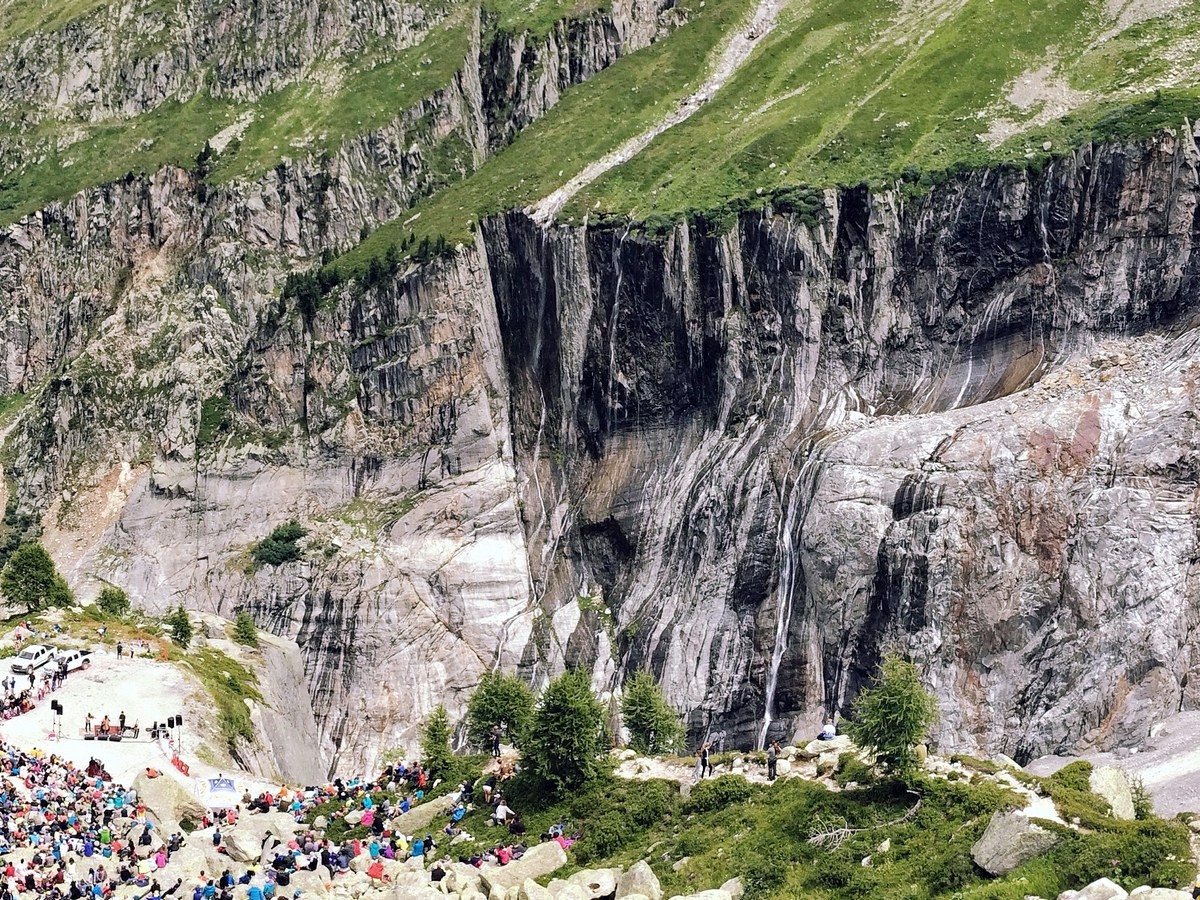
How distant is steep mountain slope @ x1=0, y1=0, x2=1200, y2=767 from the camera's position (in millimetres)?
109688

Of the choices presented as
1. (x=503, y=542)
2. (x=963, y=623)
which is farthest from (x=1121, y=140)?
(x=503, y=542)

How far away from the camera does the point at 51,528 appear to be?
154125mm

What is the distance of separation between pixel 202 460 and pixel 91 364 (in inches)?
940

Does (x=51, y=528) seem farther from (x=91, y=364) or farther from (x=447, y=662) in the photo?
(x=447, y=662)

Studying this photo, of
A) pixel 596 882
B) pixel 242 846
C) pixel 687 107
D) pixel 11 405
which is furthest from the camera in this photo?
pixel 11 405

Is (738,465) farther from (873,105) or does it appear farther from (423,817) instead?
(423,817)

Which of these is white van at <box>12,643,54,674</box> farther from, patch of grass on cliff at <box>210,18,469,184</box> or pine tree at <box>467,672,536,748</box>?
patch of grass on cliff at <box>210,18,469,184</box>

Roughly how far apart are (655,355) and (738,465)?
57.0 feet

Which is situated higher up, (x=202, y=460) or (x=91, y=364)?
(x=91, y=364)

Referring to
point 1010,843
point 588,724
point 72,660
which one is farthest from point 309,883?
point 72,660

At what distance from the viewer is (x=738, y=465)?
128500 mm

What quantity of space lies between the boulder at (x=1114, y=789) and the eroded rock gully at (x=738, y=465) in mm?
51160

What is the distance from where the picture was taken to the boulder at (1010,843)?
1663 inches

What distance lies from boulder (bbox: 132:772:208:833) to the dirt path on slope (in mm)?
93732
